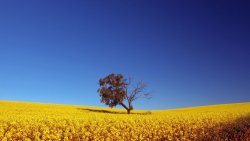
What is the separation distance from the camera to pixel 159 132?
1869 cm

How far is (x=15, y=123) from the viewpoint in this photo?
749 inches

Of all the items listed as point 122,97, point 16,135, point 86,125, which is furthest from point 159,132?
point 122,97

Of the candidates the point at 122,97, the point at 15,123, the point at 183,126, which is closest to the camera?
the point at 15,123

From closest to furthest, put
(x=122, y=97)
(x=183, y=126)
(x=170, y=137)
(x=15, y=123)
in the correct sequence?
(x=170, y=137)
(x=15, y=123)
(x=183, y=126)
(x=122, y=97)

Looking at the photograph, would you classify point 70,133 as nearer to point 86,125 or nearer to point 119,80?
point 86,125

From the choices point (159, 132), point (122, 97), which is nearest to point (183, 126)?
point (159, 132)

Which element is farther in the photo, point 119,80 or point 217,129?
point 119,80

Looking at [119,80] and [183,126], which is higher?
[119,80]

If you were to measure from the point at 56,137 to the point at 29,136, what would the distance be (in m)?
1.58

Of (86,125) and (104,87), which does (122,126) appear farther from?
(104,87)

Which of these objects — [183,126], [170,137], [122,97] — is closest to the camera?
[170,137]

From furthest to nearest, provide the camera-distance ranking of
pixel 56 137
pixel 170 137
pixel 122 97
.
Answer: pixel 122 97 < pixel 170 137 < pixel 56 137

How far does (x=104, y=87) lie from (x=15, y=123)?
131ft

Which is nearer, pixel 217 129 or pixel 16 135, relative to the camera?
pixel 16 135
